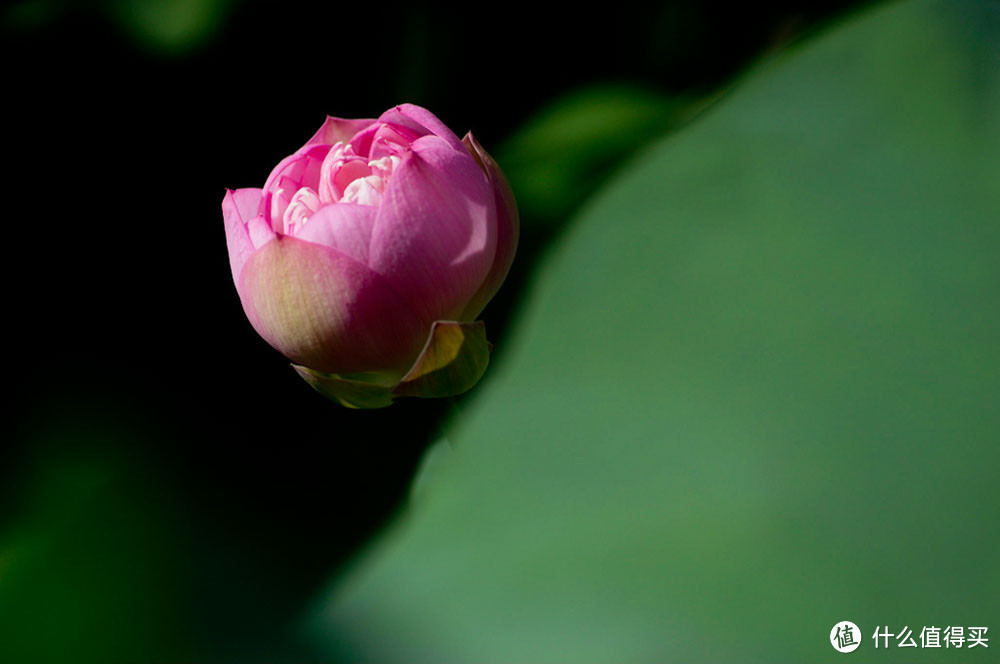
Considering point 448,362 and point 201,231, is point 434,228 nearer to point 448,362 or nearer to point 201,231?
point 448,362

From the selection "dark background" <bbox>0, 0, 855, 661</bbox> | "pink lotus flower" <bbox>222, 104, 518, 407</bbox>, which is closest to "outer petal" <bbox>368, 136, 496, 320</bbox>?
"pink lotus flower" <bbox>222, 104, 518, 407</bbox>

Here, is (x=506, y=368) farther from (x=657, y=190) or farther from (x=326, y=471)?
(x=326, y=471)

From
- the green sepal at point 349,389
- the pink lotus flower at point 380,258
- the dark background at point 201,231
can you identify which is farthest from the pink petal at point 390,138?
the dark background at point 201,231

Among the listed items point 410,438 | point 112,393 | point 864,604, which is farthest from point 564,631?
point 112,393

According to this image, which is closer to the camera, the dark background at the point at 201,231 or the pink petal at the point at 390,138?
the pink petal at the point at 390,138

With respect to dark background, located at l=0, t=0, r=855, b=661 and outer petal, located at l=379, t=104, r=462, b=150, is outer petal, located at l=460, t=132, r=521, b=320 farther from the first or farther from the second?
dark background, located at l=0, t=0, r=855, b=661

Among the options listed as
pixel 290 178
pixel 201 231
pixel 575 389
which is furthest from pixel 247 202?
pixel 201 231

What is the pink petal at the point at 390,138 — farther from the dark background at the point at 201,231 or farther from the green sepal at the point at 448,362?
the dark background at the point at 201,231
